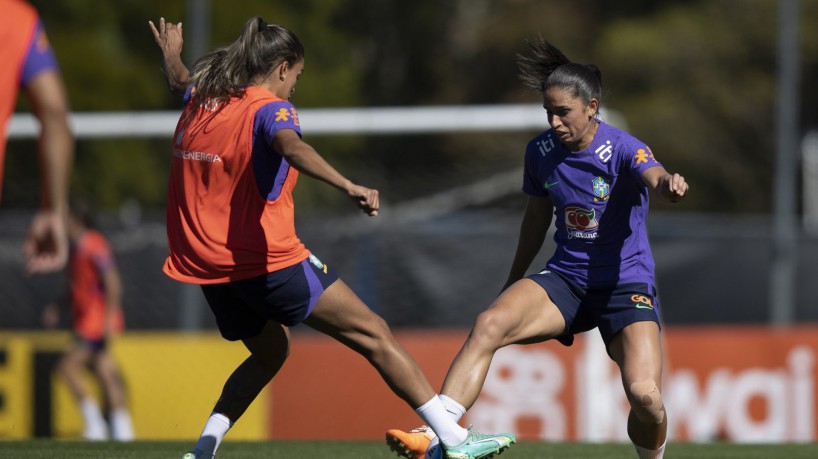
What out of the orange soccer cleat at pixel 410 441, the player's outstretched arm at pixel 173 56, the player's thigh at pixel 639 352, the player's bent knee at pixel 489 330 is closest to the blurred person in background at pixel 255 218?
the orange soccer cleat at pixel 410 441

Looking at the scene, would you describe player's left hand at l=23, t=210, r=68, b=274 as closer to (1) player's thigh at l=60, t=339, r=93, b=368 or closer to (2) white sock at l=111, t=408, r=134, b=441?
(2) white sock at l=111, t=408, r=134, b=441

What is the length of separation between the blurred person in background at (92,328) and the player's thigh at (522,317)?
21.5 ft

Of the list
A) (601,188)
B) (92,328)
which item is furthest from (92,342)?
(601,188)

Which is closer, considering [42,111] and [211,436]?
[42,111]

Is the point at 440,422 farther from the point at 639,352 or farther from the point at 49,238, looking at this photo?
the point at 49,238

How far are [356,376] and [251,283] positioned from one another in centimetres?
682

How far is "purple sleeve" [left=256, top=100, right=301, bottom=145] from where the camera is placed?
5.78 metres

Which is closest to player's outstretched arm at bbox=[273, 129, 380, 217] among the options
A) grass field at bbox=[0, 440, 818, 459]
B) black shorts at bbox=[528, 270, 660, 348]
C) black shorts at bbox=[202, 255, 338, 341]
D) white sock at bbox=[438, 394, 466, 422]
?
black shorts at bbox=[202, 255, 338, 341]

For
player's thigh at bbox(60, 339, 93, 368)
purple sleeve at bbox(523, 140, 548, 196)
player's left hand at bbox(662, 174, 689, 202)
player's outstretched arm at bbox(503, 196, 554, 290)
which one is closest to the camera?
player's left hand at bbox(662, 174, 689, 202)

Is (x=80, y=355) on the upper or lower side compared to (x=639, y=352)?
lower

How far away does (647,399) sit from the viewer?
Result: 241 inches

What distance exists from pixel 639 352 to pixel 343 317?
4.49 ft

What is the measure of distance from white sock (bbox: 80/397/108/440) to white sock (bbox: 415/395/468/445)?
22.0 ft

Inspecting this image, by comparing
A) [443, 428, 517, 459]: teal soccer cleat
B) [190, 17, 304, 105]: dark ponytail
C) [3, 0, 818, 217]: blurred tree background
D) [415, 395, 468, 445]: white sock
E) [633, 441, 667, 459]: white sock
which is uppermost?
[3, 0, 818, 217]: blurred tree background
